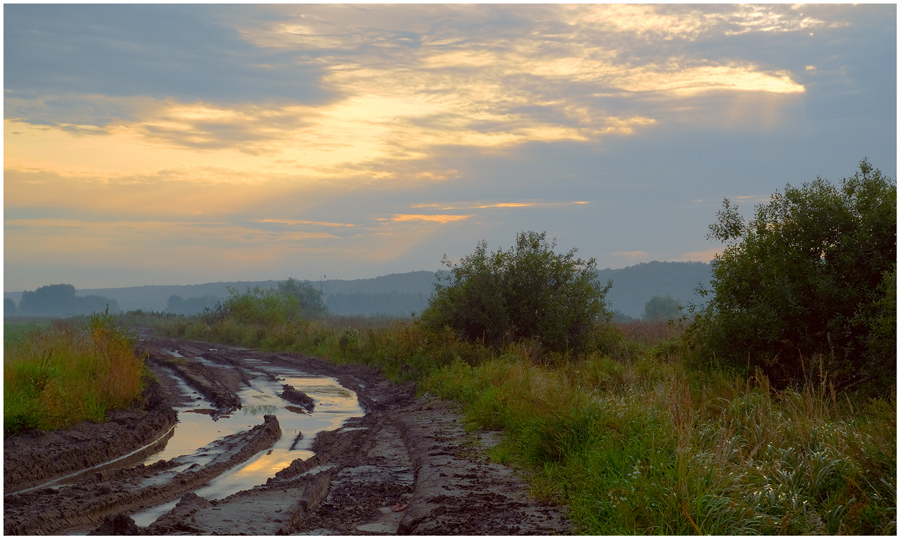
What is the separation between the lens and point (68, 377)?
13008 millimetres

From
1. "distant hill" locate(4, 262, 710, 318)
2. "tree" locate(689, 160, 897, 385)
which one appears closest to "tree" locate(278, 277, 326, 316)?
"distant hill" locate(4, 262, 710, 318)

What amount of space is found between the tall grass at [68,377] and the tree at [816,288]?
11.0 m

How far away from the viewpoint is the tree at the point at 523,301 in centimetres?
2128

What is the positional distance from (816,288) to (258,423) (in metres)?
10.3

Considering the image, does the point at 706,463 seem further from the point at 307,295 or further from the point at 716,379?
the point at 307,295

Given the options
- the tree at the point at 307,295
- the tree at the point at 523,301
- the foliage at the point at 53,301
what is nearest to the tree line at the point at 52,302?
the foliage at the point at 53,301

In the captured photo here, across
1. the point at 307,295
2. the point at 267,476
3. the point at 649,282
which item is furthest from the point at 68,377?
the point at 649,282

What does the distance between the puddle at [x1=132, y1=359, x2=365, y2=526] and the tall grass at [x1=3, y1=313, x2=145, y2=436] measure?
1.36 m

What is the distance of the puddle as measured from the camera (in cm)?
902

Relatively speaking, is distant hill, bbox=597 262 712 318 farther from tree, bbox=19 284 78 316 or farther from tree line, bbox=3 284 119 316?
tree, bbox=19 284 78 316

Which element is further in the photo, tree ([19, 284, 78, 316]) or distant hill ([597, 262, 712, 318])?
tree ([19, 284, 78, 316])

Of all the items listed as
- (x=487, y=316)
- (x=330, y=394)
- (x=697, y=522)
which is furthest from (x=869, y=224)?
(x=330, y=394)

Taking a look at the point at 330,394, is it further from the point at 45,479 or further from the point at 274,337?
the point at 274,337

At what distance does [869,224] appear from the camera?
11484 millimetres
